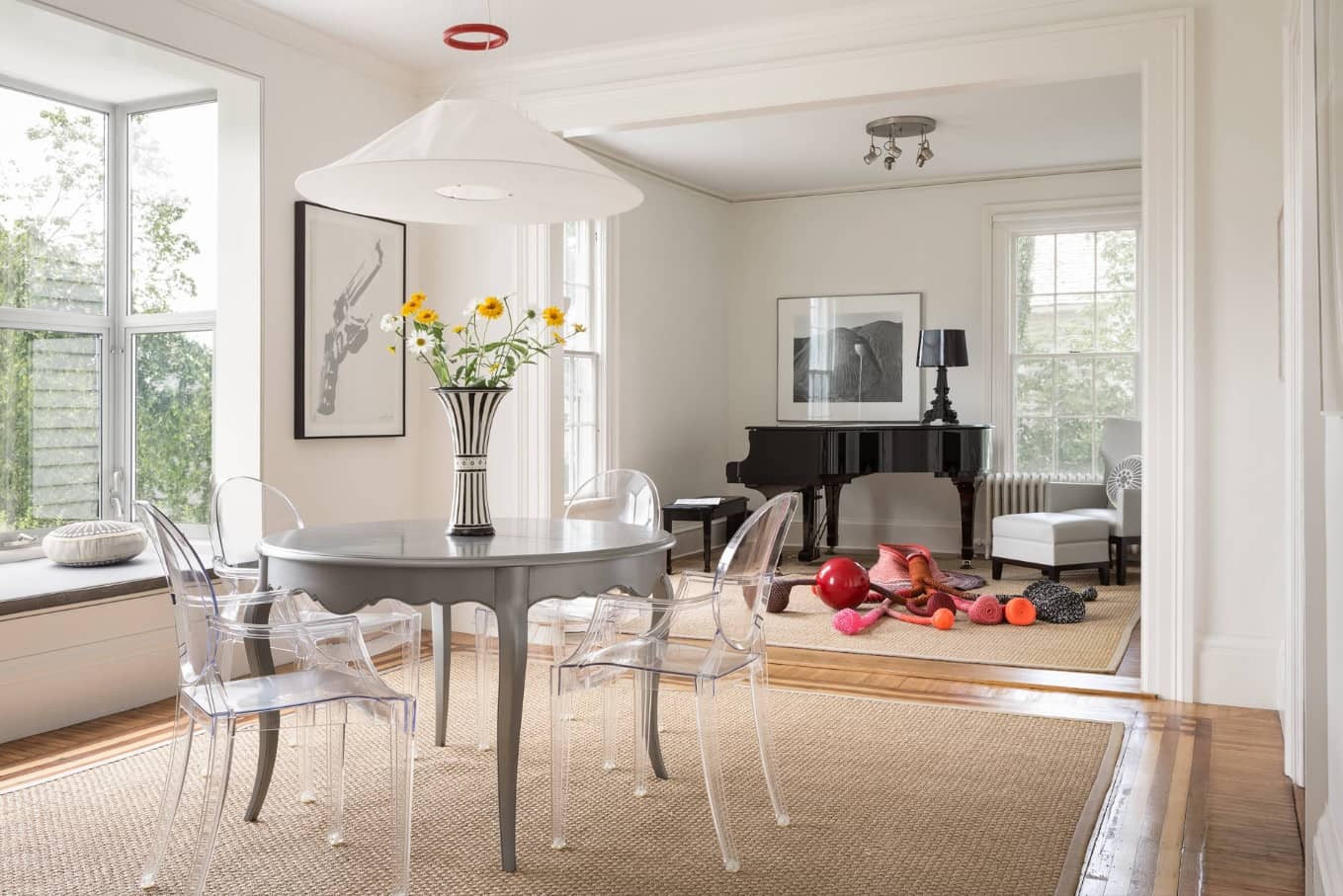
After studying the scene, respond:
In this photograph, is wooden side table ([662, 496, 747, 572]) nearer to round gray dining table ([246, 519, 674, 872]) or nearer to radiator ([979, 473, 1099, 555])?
radiator ([979, 473, 1099, 555])

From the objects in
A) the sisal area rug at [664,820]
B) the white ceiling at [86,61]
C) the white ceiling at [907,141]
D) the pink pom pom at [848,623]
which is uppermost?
the white ceiling at [907,141]

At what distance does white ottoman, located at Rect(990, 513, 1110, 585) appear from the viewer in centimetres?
635

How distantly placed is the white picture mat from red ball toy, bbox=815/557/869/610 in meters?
2.24

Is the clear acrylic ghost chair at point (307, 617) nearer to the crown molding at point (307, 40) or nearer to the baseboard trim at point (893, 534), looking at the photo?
the crown molding at point (307, 40)

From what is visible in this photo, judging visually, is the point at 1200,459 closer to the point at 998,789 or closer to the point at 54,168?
the point at 998,789

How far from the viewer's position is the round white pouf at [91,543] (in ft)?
13.4

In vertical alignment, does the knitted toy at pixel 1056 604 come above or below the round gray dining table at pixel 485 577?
below

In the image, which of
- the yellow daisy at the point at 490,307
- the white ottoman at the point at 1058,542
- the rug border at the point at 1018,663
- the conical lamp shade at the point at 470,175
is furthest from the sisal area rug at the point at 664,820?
the white ottoman at the point at 1058,542

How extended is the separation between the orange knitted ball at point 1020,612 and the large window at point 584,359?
2.56 m

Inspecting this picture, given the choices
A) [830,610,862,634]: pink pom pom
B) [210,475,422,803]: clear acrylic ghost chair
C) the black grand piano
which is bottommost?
[830,610,862,634]: pink pom pom

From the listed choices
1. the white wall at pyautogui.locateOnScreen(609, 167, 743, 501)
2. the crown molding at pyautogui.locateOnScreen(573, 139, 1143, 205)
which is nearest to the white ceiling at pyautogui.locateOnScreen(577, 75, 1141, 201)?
the crown molding at pyautogui.locateOnScreen(573, 139, 1143, 205)

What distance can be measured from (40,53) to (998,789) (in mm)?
4209

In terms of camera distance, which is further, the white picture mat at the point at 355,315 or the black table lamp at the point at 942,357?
the black table lamp at the point at 942,357

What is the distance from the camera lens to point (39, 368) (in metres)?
4.49
